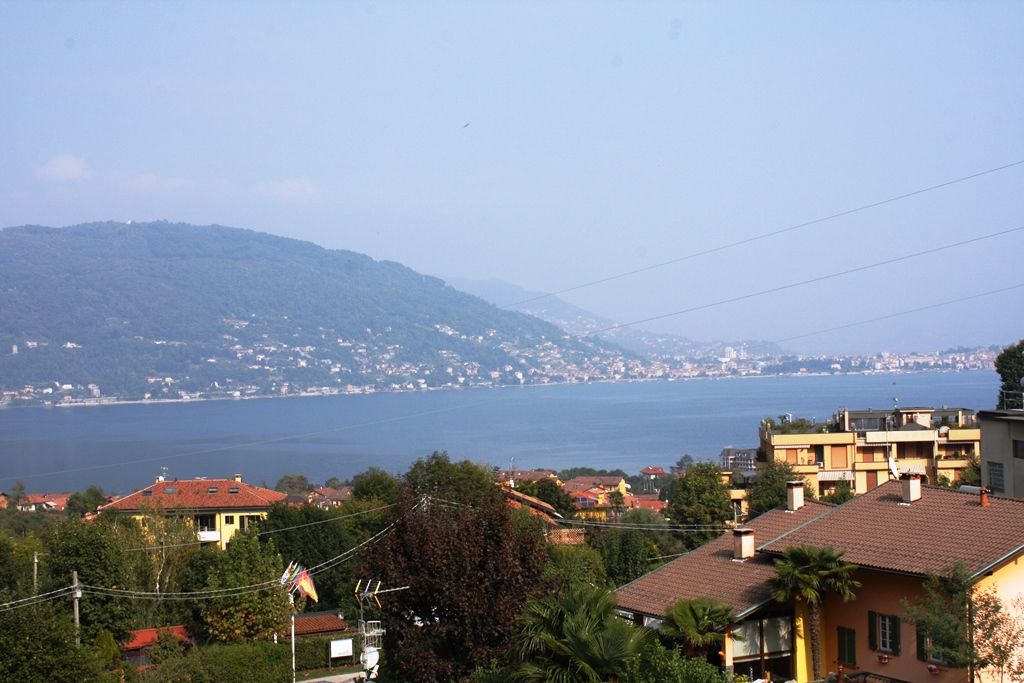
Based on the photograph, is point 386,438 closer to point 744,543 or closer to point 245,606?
point 245,606

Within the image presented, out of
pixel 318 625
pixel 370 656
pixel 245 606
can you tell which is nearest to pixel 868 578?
pixel 370 656

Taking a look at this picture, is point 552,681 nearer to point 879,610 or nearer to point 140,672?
point 879,610

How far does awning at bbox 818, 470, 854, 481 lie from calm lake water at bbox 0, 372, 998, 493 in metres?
52.3

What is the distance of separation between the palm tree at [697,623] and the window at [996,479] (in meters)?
9.51

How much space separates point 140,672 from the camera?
64.7ft

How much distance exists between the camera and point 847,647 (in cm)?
1202

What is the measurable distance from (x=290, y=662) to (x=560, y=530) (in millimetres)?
12721

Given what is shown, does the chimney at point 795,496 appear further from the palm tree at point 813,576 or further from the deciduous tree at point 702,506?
the deciduous tree at point 702,506

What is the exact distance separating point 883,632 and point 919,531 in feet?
3.64

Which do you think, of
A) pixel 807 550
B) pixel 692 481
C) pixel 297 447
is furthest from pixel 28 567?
pixel 297 447

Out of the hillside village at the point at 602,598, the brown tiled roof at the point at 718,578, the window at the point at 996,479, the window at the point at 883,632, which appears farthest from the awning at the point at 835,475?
the window at the point at 883,632

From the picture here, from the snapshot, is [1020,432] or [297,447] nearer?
[1020,432]

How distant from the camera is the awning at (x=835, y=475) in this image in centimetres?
3816

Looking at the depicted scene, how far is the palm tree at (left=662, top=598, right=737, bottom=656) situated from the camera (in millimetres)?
11125
